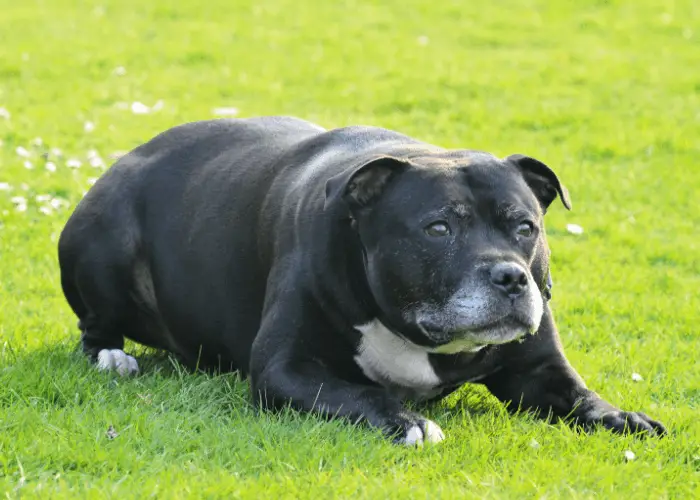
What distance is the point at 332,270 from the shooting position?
18.3 feet

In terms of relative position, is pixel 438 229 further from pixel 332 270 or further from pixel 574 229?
pixel 574 229

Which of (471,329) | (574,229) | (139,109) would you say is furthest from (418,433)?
(139,109)

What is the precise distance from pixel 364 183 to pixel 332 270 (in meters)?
0.42

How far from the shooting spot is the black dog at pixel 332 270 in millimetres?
5234

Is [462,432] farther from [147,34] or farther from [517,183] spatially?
[147,34]

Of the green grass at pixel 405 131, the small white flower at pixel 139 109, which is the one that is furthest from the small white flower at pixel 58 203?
the small white flower at pixel 139 109

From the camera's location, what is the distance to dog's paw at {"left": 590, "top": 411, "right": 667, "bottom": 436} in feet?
17.9

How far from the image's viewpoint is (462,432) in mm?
5430

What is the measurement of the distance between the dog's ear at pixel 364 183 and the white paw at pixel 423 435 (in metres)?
0.97

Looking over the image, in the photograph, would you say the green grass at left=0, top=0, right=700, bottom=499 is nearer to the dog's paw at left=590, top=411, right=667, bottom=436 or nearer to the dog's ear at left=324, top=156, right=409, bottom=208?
the dog's paw at left=590, top=411, right=667, bottom=436

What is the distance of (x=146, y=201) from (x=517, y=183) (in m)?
2.19

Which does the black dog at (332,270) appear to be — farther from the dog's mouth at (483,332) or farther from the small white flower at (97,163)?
the small white flower at (97,163)

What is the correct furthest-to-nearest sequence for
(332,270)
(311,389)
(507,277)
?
(332,270) → (311,389) → (507,277)

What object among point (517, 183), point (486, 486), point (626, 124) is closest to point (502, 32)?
point (626, 124)
